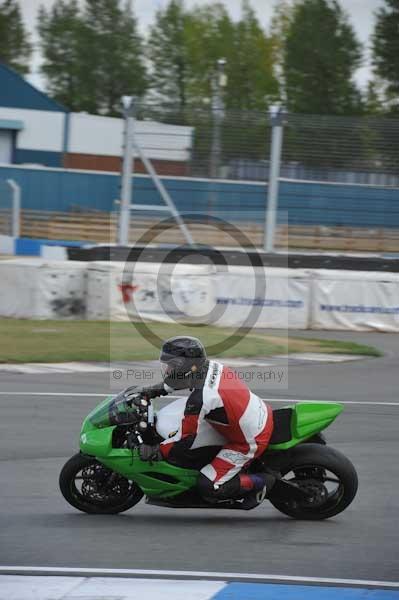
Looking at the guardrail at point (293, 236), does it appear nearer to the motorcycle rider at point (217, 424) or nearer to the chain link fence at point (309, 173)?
the chain link fence at point (309, 173)

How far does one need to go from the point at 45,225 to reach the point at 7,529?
31.1 m

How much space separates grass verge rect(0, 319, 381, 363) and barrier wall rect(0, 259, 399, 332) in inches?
18.0

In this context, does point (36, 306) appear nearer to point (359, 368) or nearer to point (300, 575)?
point (359, 368)

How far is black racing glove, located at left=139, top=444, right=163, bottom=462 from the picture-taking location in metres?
6.43

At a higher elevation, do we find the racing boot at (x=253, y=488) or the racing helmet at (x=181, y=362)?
the racing helmet at (x=181, y=362)

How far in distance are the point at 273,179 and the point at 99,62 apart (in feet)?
196

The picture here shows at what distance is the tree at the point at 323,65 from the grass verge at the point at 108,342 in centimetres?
4847

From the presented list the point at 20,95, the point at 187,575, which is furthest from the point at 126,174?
the point at 20,95

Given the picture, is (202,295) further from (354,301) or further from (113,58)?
(113,58)

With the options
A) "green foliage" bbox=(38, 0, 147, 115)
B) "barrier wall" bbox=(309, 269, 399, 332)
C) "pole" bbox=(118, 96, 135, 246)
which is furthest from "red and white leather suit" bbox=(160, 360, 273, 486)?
"green foliage" bbox=(38, 0, 147, 115)

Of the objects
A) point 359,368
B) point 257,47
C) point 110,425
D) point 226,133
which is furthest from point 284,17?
point 110,425

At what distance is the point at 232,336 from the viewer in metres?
16.3

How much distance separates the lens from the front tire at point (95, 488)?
263 inches

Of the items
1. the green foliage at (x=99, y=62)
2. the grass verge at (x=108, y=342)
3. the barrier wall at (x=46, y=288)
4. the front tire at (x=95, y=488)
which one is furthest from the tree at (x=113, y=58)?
the front tire at (x=95, y=488)
